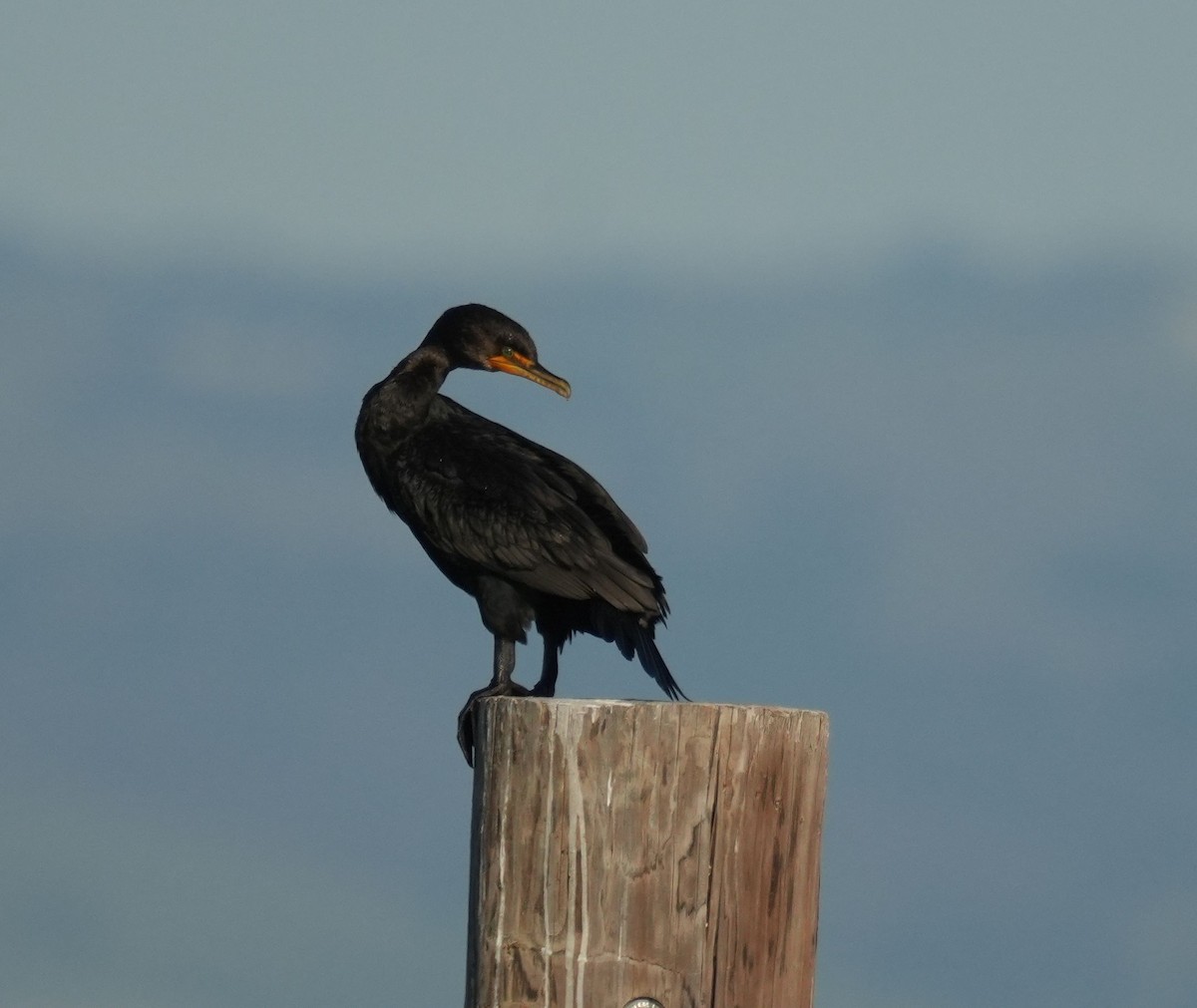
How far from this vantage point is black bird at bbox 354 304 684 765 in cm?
654

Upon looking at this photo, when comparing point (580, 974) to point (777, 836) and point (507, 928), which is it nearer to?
point (507, 928)

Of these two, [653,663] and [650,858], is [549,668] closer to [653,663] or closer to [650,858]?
[653,663]

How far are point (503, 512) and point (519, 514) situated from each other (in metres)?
0.09

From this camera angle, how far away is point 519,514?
6852 mm

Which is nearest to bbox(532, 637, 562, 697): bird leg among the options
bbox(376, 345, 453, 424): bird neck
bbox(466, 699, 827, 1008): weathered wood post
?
bbox(376, 345, 453, 424): bird neck

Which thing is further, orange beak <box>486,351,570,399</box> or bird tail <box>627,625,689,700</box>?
orange beak <box>486,351,570,399</box>

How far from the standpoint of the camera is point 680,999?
3.97 metres

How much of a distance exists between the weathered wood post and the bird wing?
7.66 feet

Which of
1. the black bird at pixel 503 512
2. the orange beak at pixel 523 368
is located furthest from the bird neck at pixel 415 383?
the orange beak at pixel 523 368

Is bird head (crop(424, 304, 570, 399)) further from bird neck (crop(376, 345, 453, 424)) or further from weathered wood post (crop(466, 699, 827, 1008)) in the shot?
weathered wood post (crop(466, 699, 827, 1008))

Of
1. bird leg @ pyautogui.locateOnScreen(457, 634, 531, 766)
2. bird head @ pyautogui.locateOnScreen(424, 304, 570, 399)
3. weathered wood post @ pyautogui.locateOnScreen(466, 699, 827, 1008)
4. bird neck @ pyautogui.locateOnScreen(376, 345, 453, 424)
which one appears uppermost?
bird head @ pyautogui.locateOnScreen(424, 304, 570, 399)

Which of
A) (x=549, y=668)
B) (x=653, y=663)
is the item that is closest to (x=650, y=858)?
(x=653, y=663)

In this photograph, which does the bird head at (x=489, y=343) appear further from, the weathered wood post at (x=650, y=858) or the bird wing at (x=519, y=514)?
the weathered wood post at (x=650, y=858)

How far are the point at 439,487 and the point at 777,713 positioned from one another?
11.1 ft
